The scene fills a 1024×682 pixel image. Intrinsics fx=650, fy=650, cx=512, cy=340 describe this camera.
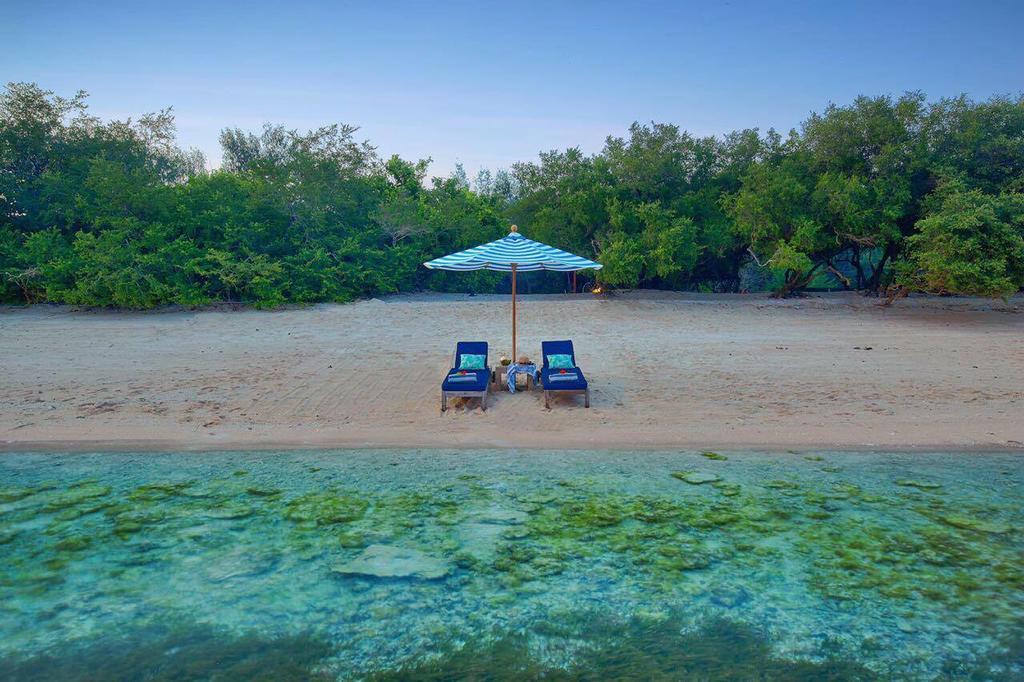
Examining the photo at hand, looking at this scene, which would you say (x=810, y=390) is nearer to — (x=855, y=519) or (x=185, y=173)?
(x=855, y=519)

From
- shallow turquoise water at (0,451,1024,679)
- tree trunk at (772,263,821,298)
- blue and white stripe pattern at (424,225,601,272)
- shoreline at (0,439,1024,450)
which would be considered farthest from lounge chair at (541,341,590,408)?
tree trunk at (772,263,821,298)

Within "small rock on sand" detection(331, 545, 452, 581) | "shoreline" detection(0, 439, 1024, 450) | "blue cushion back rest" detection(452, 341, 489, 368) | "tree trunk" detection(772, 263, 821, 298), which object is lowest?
"small rock on sand" detection(331, 545, 452, 581)

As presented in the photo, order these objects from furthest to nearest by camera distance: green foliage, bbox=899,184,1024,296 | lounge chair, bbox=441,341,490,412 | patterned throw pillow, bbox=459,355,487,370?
green foliage, bbox=899,184,1024,296, patterned throw pillow, bbox=459,355,487,370, lounge chair, bbox=441,341,490,412

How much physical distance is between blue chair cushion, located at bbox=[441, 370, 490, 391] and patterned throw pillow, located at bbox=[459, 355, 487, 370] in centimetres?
49

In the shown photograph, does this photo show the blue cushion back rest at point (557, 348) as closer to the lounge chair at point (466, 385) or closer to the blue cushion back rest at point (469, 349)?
the blue cushion back rest at point (469, 349)

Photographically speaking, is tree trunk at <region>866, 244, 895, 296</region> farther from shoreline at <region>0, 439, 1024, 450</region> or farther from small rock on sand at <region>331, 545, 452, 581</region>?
small rock on sand at <region>331, 545, 452, 581</region>

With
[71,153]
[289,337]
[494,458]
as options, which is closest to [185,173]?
[71,153]

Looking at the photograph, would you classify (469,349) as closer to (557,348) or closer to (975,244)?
(557,348)

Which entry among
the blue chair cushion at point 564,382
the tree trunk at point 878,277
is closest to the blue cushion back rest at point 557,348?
the blue chair cushion at point 564,382

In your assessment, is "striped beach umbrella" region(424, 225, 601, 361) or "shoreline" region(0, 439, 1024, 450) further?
"striped beach umbrella" region(424, 225, 601, 361)

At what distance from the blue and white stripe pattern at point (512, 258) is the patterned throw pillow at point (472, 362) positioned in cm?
147

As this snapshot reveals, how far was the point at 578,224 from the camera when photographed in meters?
23.6

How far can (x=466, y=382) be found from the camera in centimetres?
996

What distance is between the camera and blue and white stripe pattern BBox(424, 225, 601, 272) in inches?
401
